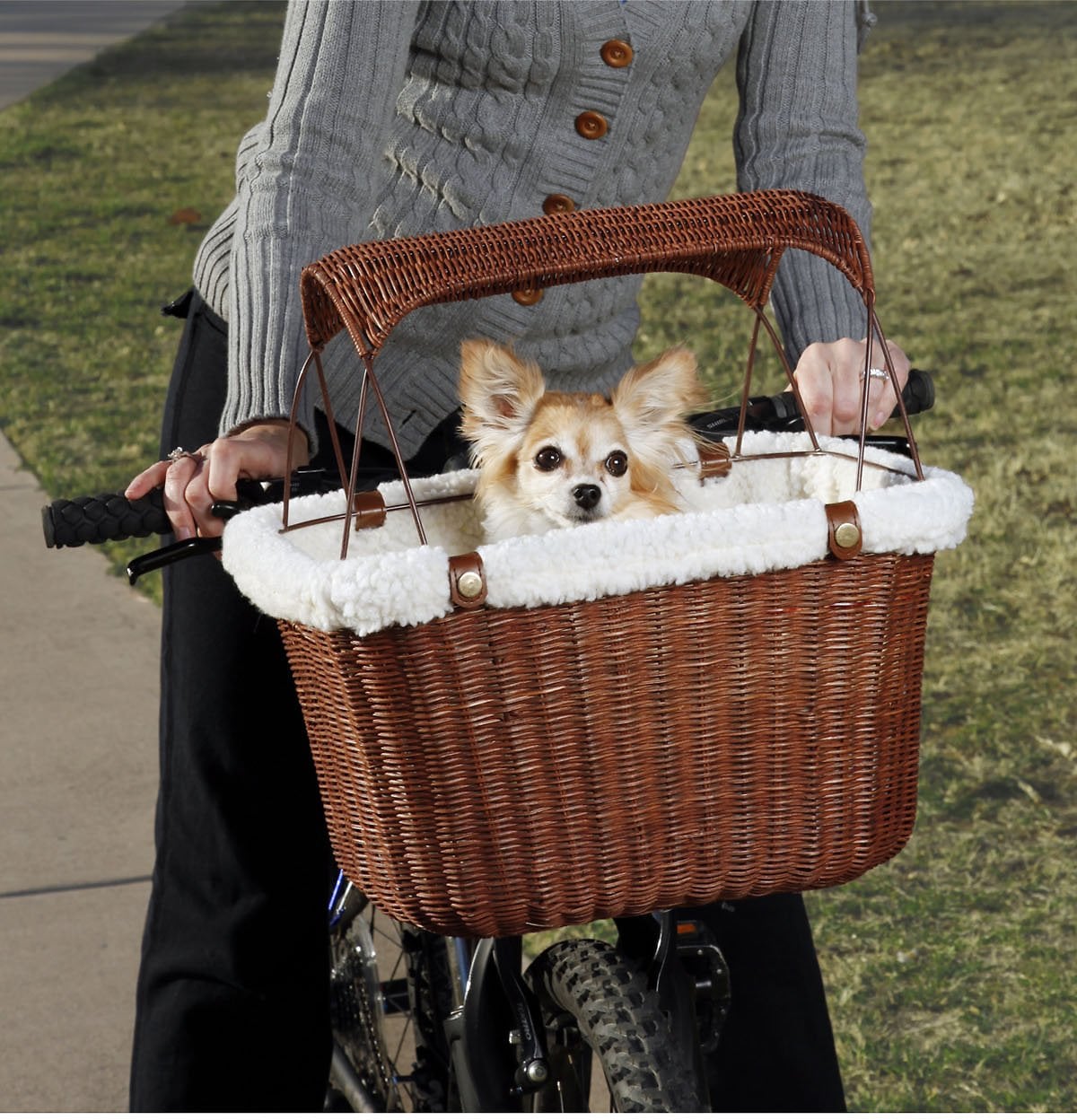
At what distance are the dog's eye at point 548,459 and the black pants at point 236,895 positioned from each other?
1.62 ft

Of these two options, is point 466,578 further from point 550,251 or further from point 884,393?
point 884,393

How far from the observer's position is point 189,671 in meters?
2.46

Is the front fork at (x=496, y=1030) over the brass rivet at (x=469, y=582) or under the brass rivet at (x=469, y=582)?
under

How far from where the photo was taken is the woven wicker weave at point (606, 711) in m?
1.59

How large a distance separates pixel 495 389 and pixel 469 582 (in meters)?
0.56

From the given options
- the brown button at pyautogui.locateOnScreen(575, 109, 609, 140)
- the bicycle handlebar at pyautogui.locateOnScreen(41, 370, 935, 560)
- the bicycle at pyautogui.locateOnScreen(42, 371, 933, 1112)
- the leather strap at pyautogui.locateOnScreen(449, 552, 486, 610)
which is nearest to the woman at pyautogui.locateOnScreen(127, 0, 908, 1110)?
the brown button at pyautogui.locateOnScreen(575, 109, 609, 140)

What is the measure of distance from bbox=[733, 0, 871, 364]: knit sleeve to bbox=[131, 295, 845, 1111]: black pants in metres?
0.62

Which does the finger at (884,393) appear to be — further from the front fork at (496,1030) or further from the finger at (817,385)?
the front fork at (496,1030)

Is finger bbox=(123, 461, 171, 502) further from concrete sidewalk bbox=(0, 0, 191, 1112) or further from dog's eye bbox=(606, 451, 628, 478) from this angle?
concrete sidewalk bbox=(0, 0, 191, 1112)

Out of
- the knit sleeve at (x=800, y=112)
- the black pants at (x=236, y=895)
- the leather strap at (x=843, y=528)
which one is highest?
the knit sleeve at (x=800, y=112)

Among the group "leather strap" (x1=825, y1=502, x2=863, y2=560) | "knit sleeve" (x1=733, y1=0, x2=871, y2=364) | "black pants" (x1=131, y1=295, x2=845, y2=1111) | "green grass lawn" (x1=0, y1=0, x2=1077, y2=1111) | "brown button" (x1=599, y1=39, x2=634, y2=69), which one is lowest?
"green grass lawn" (x1=0, y1=0, x2=1077, y2=1111)

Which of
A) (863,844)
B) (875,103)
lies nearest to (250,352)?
(863,844)

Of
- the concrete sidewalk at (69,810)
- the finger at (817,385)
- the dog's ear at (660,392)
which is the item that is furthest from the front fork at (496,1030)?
the concrete sidewalk at (69,810)

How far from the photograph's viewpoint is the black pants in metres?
2.47
